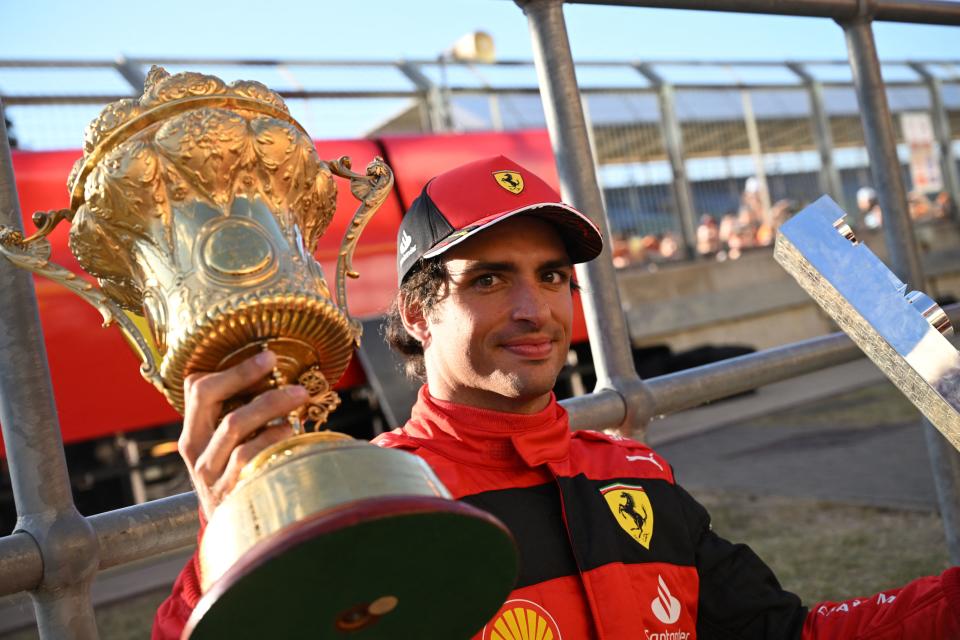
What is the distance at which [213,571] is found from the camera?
0.85 meters

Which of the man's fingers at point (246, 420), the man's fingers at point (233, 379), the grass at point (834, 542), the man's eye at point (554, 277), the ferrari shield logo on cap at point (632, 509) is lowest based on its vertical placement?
the grass at point (834, 542)

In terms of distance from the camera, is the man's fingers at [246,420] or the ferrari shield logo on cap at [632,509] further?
the ferrari shield logo on cap at [632,509]

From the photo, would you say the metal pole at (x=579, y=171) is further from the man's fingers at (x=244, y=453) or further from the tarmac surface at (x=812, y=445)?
the tarmac surface at (x=812, y=445)

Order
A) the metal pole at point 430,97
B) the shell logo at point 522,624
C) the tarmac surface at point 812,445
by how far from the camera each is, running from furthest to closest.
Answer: the metal pole at point 430,97 < the tarmac surface at point 812,445 < the shell logo at point 522,624

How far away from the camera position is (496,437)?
1498 mm

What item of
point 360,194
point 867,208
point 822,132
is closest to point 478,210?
point 360,194

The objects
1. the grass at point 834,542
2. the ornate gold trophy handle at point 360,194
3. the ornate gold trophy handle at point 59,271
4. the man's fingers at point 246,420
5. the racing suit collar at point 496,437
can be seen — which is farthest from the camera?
the grass at point 834,542

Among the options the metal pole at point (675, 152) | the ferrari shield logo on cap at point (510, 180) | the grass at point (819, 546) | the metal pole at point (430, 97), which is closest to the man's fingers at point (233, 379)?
the ferrari shield logo on cap at point (510, 180)

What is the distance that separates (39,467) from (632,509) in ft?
2.98

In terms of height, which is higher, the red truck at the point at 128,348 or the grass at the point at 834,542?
the red truck at the point at 128,348

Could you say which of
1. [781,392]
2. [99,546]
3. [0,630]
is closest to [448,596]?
[99,546]

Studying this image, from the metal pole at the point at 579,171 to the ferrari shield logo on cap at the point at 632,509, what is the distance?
22cm

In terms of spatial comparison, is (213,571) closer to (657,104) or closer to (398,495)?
(398,495)

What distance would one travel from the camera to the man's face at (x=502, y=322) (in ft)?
5.02
